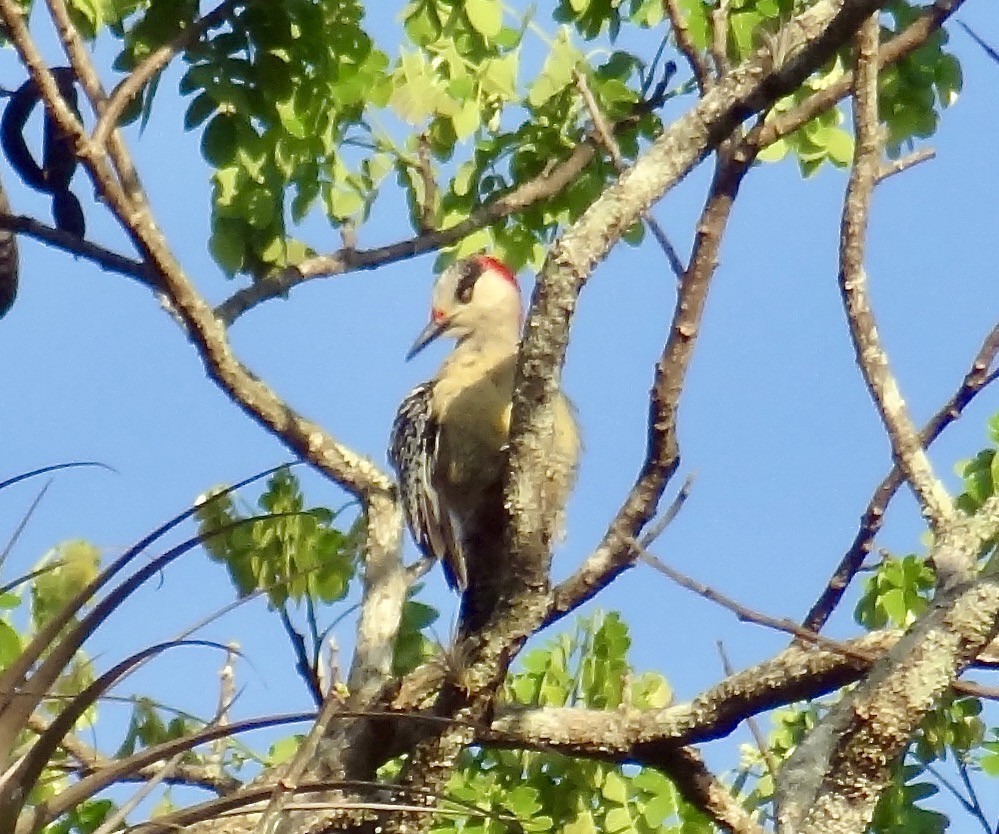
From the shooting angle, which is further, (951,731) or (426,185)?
(426,185)

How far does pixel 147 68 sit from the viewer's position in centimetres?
337

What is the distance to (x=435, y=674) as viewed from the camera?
3100mm

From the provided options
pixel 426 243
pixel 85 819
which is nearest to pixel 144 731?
pixel 85 819

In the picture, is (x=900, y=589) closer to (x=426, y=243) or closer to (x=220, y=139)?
(x=426, y=243)

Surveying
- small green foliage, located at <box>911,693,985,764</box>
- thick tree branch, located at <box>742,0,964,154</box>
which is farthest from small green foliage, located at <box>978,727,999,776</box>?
thick tree branch, located at <box>742,0,964,154</box>

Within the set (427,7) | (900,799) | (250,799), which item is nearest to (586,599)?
(900,799)

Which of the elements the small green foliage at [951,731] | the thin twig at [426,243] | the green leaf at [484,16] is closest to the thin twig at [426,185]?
the thin twig at [426,243]

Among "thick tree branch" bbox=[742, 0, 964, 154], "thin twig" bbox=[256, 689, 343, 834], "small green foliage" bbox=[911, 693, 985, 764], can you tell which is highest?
"thick tree branch" bbox=[742, 0, 964, 154]

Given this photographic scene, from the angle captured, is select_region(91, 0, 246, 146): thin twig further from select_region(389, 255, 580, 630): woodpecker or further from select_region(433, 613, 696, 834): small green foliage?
select_region(433, 613, 696, 834): small green foliage

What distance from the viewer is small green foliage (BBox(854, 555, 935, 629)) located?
3717mm

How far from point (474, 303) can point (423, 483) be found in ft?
3.18

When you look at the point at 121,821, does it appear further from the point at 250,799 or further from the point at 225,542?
the point at 225,542

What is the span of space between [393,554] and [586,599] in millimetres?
622

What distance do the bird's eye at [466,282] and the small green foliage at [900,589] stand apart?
6.37 ft
